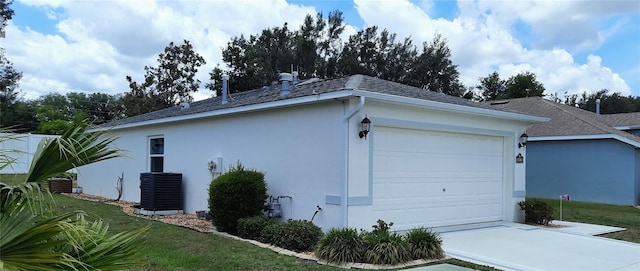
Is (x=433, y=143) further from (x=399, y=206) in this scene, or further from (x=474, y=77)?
(x=474, y=77)

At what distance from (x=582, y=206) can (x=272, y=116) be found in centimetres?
1198

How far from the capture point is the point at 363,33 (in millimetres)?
32375

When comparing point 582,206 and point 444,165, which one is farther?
point 582,206

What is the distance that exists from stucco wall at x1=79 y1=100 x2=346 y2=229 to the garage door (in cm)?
91

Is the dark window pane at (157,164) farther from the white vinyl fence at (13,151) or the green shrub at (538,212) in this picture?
the green shrub at (538,212)

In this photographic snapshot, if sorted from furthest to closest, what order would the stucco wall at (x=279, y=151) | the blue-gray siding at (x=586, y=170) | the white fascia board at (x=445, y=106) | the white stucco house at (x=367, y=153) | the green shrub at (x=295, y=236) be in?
the blue-gray siding at (x=586, y=170) < the stucco wall at (x=279, y=151) < the white stucco house at (x=367, y=153) < the white fascia board at (x=445, y=106) < the green shrub at (x=295, y=236)

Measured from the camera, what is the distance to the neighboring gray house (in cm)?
1672

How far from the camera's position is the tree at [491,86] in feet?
141

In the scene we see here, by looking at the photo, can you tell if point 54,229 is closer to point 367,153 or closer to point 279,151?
point 367,153

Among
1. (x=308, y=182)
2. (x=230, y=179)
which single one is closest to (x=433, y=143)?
(x=308, y=182)

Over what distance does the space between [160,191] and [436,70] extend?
2562 cm

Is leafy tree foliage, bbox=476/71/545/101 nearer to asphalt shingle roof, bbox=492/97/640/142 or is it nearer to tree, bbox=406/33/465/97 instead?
tree, bbox=406/33/465/97

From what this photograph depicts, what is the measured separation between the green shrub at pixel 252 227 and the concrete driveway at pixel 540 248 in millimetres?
3180

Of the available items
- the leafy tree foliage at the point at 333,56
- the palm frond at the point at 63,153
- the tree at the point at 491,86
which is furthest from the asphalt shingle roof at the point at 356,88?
the tree at the point at 491,86
